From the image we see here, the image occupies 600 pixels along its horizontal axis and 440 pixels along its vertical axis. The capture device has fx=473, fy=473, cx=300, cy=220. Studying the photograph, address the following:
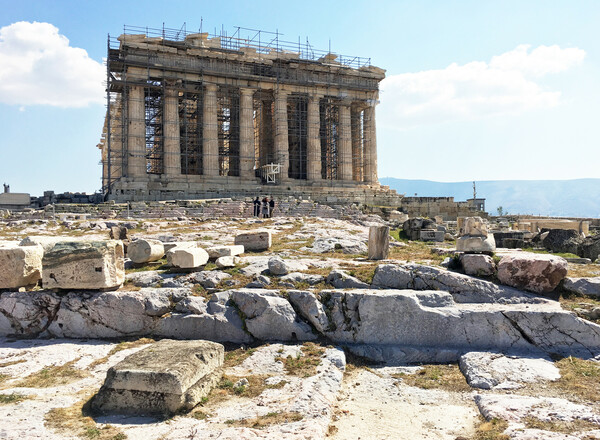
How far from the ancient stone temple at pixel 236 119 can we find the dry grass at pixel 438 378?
28.4m

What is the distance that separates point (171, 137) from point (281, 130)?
30.9 feet

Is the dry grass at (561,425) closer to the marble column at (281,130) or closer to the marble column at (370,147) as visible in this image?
the marble column at (281,130)

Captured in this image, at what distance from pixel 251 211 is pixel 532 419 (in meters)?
24.4

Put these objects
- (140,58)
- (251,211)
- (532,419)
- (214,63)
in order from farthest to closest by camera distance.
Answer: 1. (214,63)
2. (140,58)
3. (251,211)
4. (532,419)

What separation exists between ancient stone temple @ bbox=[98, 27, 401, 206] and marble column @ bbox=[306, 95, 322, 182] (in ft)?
0.29

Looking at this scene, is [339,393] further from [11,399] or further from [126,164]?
[126,164]

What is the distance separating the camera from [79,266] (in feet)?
27.9

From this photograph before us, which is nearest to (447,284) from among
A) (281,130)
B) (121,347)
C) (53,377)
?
(121,347)

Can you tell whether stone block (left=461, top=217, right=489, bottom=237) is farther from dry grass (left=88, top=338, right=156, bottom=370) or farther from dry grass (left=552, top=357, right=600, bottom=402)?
dry grass (left=88, top=338, right=156, bottom=370)

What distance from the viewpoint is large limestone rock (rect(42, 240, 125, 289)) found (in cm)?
848

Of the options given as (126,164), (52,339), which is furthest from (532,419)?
(126,164)

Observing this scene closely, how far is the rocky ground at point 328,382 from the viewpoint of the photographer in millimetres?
5246

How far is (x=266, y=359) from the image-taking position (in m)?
7.31

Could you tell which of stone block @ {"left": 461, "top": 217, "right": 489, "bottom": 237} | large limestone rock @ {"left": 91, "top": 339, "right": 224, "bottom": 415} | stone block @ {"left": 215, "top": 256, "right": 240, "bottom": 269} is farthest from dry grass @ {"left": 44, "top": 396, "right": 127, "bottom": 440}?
stone block @ {"left": 461, "top": 217, "right": 489, "bottom": 237}
